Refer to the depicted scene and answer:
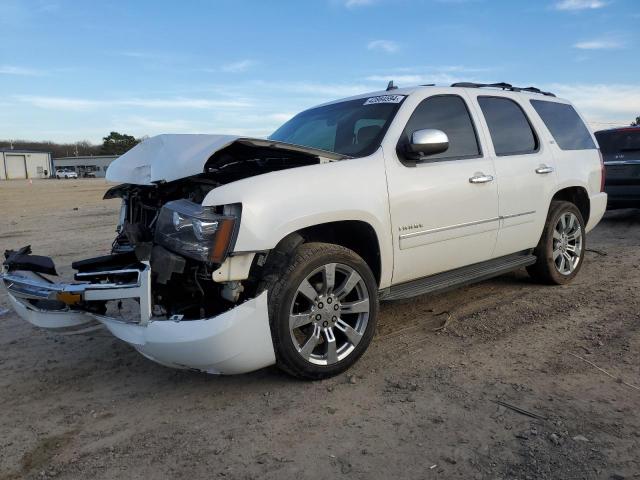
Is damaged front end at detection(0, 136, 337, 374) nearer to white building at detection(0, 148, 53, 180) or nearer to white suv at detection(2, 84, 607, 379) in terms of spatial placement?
white suv at detection(2, 84, 607, 379)

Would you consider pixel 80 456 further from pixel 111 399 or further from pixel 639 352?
pixel 639 352

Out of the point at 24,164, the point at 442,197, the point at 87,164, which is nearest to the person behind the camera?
the point at 442,197

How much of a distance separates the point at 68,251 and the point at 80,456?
252 inches

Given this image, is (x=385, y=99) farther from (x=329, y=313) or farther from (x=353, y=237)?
(x=329, y=313)

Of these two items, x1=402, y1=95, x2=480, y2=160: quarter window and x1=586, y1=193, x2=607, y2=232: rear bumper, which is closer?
x1=402, y1=95, x2=480, y2=160: quarter window

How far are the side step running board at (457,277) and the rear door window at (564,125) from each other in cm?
130

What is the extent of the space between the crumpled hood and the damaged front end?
0.01 metres

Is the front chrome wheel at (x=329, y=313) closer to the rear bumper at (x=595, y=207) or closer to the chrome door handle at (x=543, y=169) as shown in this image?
the chrome door handle at (x=543, y=169)

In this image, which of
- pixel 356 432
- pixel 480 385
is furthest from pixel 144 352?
pixel 480 385

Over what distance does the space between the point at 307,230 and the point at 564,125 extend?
354cm

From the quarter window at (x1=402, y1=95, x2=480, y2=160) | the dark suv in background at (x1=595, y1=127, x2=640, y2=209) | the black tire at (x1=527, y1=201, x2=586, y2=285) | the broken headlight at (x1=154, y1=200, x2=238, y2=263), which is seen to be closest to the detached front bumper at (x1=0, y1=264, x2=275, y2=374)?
the broken headlight at (x1=154, y1=200, x2=238, y2=263)

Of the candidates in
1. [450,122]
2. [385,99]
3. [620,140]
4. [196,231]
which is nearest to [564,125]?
[450,122]

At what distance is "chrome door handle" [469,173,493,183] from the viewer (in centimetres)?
421

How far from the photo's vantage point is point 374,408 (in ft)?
9.96
